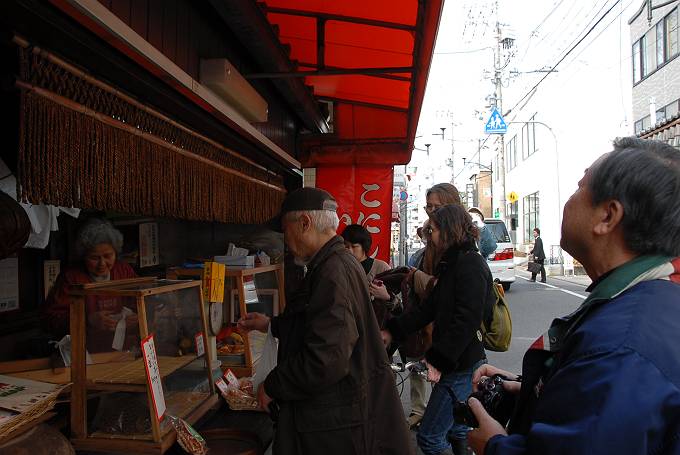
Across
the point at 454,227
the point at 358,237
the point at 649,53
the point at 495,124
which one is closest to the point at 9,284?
the point at 358,237

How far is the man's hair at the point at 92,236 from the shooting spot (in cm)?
322

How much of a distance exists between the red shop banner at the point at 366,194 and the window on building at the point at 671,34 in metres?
16.5

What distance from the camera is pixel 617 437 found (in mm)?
953

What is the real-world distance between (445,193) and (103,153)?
2.63m

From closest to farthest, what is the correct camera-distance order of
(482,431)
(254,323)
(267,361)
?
1. (482,431)
2. (267,361)
3. (254,323)

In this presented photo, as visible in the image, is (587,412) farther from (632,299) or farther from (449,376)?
(449,376)

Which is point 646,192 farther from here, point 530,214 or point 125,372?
point 530,214

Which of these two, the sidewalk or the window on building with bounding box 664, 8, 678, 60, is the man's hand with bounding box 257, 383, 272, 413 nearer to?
the sidewalk

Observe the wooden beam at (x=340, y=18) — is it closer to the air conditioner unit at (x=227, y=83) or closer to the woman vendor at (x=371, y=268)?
the air conditioner unit at (x=227, y=83)

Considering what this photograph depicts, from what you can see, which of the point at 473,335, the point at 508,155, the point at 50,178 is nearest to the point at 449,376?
the point at 473,335

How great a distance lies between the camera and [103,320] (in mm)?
2492

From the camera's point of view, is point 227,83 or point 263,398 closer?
point 263,398

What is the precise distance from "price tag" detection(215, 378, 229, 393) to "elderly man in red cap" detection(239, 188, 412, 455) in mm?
956

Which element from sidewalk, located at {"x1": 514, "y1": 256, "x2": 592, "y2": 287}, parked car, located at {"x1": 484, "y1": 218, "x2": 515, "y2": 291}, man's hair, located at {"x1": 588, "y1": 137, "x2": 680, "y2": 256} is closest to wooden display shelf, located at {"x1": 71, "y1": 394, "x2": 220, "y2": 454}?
man's hair, located at {"x1": 588, "y1": 137, "x2": 680, "y2": 256}
